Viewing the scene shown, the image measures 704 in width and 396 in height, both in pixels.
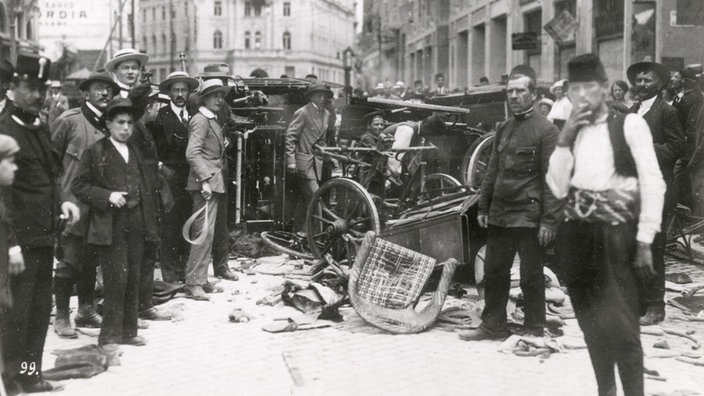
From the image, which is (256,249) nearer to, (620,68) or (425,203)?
(425,203)

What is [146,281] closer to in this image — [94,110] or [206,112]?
[94,110]

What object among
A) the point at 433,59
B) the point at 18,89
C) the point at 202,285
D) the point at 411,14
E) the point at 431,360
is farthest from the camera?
the point at 411,14

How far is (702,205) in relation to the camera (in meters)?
9.06

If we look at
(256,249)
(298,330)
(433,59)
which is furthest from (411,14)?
(298,330)

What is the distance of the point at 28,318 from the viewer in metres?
4.70

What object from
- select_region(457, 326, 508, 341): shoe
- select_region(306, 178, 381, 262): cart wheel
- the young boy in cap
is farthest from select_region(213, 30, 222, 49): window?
select_region(457, 326, 508, 341): shoe

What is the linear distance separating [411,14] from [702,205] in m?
32.3

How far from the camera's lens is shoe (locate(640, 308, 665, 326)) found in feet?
20.9

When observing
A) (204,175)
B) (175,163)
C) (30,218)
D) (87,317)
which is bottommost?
(87,317)

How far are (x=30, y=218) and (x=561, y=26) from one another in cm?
1382

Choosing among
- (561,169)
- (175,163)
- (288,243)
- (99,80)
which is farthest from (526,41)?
(561,169)

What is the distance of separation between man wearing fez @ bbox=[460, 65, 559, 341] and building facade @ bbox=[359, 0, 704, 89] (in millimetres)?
9569

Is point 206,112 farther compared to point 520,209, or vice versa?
point 206,112

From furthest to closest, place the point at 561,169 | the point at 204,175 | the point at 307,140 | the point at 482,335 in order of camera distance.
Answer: the point at 307,140 → the point at 204,175 → the point at 482,335 → the point at 561,169
